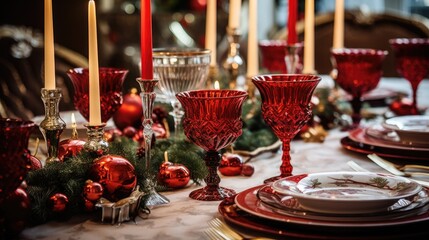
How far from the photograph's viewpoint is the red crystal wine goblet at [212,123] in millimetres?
1122

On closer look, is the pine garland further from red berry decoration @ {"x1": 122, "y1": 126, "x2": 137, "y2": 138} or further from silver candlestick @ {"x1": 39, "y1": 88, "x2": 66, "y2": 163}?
red berry decoration @ {"x1": 122, "y1": 126, "x2": 137, "y2": 138}

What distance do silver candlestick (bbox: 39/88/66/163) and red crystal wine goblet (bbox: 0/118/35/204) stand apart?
0.26m

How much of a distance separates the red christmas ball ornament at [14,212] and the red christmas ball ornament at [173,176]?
306 mm

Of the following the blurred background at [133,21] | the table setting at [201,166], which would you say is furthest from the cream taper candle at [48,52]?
the blurred background at [133,21]

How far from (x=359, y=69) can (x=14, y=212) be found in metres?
0.99

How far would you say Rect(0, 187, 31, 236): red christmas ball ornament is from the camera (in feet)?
3.07

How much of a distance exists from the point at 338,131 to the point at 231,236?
35.5 inches

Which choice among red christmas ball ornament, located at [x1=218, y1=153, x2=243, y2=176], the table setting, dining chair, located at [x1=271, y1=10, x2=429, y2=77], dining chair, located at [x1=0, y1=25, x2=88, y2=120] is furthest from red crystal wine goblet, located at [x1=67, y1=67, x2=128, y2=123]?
dining chair, located at [x1=271, y1=10, x2=429, y2=77]

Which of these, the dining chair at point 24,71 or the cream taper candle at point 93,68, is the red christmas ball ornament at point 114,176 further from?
the dining chair at point 24,71

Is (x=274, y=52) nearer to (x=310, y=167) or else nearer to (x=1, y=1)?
(x=310, y=167)

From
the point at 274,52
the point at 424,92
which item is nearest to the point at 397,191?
the point at 274,52

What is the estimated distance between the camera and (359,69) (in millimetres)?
1726

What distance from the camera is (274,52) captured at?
2.09 metres

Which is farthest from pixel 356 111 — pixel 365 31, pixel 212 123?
pixel 365 31
